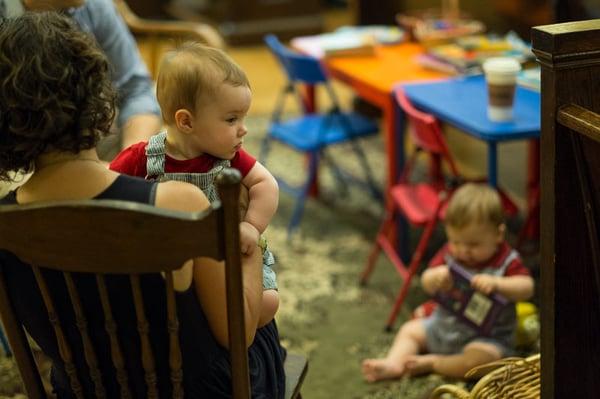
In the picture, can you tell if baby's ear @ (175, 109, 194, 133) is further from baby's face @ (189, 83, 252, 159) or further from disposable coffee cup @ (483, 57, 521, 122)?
disposable coffee cup @ (483, 57, 521, 122)

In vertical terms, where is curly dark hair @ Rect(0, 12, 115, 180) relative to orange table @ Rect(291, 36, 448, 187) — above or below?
above

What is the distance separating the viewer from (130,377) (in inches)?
55.8

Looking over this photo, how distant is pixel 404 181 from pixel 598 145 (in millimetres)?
1693

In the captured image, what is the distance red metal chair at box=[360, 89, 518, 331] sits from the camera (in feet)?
8.99

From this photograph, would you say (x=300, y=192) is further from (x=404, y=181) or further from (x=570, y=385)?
(x=570, y=385)

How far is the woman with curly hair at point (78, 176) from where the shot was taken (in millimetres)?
1250

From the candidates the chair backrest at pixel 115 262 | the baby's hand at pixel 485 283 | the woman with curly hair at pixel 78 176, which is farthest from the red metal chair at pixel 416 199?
the chair backrest at pixel 115 262

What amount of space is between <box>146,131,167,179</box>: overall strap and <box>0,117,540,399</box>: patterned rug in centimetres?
113

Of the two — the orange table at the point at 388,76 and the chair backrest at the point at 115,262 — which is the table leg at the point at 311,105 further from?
the chair backrest at the point at 115,262

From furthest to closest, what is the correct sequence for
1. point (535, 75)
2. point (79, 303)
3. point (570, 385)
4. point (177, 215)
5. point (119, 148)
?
point (535, 75), point (119, 148), point (570, 385), point (79, 303), point (177, 215)

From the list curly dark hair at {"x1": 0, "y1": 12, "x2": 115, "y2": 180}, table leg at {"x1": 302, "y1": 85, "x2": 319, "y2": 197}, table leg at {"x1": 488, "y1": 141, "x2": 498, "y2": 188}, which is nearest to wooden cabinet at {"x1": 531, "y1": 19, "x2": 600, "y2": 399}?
curly dark hair at {"x1": 0, "y1": 12, "x2": 115, "y2": 180}

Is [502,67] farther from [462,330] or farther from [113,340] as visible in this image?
[113,340]

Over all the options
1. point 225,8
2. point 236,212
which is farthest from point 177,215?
point 225,8

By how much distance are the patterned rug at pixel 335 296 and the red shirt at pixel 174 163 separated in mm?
1098
